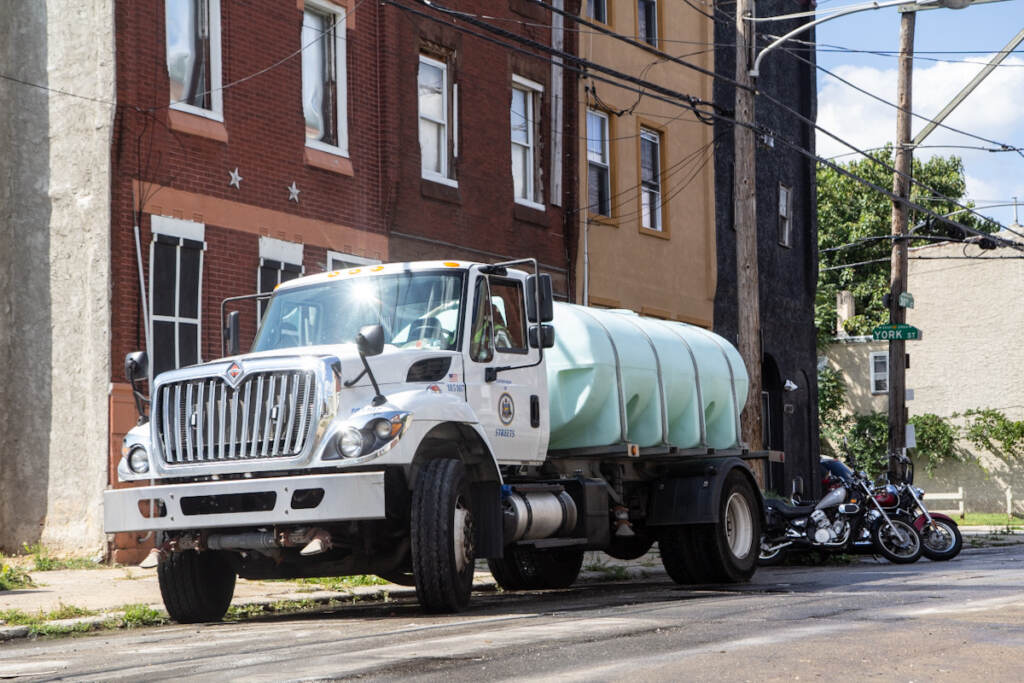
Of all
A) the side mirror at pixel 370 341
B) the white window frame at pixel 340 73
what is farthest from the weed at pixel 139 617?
the white window frame at pixel 340 73

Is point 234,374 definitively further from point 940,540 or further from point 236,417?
point 940,540

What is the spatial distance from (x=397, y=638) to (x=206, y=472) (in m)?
2.55

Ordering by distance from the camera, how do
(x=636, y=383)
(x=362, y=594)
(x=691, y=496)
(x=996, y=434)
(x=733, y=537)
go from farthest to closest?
(x=996, y=434) < (x=733, y=537) < (x=691, y=496) < (x=636, y=383) < (x=362, y=594)

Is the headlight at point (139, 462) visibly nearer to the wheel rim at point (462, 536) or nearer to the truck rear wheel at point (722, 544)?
the wheel rim at point (462, 536)

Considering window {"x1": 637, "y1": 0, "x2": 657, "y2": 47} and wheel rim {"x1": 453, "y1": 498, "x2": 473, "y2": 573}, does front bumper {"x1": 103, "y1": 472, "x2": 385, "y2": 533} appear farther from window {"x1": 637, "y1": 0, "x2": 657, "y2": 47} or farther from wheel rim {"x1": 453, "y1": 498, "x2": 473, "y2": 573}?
window {"x1": 637, "y1": 0, "x2": 657, "y2": 47}

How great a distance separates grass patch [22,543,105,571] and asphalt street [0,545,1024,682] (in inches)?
162

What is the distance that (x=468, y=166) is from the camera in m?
22.0

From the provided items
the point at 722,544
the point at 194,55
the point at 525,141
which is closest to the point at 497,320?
the point at 722,544

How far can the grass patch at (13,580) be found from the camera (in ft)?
43.4

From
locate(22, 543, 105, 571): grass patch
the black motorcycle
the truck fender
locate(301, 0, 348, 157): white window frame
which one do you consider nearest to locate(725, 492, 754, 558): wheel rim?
the truck fender

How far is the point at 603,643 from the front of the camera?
8703mm

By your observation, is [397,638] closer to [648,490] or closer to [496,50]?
[648,490]

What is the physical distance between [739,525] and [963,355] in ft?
116

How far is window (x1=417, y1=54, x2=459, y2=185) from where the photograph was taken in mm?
21297
